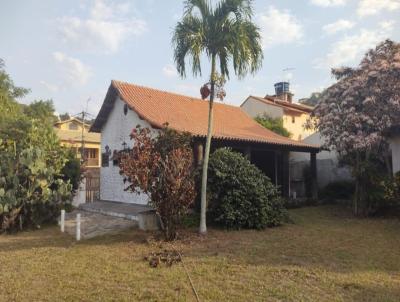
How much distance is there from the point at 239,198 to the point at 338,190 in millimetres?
10035

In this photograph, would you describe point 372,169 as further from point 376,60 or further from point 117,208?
point 117,208

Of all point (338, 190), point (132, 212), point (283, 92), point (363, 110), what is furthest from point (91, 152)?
point (363, 110)

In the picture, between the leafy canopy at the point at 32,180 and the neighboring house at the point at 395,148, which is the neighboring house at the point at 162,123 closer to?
the leafy canopy at the point at 32,180

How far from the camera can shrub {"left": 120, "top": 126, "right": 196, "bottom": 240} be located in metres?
9.41

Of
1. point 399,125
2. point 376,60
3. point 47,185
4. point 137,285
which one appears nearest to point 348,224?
point 399,125

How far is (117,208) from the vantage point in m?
15.4

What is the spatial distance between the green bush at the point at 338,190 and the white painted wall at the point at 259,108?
12.1 metres

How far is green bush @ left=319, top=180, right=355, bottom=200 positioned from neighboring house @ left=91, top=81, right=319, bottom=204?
47.4 inches

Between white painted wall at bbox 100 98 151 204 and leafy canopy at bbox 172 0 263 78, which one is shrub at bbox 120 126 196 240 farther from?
white painted wall at bbox 100 98 151 204

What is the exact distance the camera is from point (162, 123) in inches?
590

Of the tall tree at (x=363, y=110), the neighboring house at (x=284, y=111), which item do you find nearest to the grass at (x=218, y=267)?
the tall tree at (x=363, y=110)

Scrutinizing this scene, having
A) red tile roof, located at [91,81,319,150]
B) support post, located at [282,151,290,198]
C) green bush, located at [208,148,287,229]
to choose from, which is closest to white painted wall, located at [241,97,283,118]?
red tile roof, located at [91,81,319,150]

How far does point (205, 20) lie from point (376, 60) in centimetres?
750

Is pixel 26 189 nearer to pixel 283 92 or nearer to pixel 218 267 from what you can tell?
pixel 218 267
